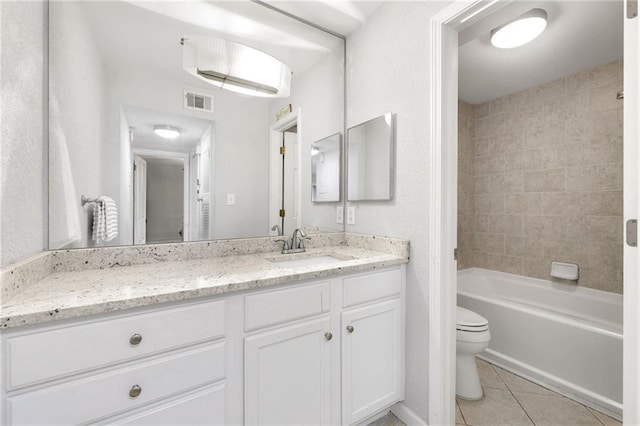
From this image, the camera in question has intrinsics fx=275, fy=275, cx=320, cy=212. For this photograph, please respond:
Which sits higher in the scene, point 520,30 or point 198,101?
point 520,30

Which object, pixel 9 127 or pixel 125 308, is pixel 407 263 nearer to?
pixel 125 308

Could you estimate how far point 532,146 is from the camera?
2627 mm

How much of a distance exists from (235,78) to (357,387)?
5.89 feet

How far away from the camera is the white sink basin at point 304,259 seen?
1.58 meters

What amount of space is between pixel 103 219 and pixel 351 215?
140 cm

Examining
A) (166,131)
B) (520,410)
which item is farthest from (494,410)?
(166,131)

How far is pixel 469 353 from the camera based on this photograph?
1796 millimetres

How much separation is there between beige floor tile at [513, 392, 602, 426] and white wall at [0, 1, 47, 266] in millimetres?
2587

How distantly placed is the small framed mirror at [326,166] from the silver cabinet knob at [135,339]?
1354 millimetres

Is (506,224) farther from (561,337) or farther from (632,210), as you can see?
(632,210)

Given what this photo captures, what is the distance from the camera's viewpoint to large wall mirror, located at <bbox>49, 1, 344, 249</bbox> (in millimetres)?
1199

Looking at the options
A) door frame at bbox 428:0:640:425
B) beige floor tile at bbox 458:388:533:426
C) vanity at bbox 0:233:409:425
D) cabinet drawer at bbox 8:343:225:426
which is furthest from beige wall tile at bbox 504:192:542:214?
cabinet drawer at bbox 8:343:225:426

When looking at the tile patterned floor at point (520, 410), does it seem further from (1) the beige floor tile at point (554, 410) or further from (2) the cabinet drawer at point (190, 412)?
(2) the cabinet drawer at point (190, 412)

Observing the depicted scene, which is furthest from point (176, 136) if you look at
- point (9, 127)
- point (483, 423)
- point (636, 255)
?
point (483, 423)
